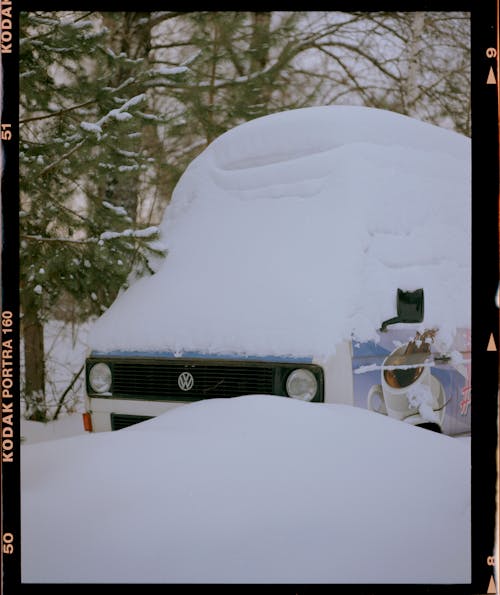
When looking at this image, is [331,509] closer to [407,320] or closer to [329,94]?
[407,320]

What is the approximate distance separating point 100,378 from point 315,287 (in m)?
1.37

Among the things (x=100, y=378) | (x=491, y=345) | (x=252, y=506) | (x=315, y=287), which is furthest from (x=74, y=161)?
(x=491, y=345)

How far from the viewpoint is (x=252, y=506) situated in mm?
2523

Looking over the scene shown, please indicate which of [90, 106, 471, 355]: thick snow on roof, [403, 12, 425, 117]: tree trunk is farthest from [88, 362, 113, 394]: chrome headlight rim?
[403, 12, 425, 117]: tree trunk

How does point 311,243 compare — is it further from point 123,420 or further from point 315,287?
point 123,420

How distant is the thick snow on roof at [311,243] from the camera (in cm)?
347

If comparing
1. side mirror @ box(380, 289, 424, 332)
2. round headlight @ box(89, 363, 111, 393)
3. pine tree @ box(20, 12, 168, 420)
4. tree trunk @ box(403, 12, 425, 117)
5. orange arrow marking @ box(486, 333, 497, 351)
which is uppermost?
tree trunk @ box(403, 12, 425, 117)

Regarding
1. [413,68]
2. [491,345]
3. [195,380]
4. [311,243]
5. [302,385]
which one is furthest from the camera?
[413,68]

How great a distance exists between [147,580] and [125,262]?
2484mm

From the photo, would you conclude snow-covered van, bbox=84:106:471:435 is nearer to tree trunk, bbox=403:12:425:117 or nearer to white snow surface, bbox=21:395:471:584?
white snow surface, bbox=21:395:471:584

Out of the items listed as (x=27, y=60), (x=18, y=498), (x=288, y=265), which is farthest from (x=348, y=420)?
(x=27, y=60)

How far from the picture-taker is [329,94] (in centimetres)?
717

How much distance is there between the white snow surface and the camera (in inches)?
95.5

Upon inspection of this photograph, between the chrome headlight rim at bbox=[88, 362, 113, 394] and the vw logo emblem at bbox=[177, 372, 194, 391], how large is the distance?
511 millimetres
